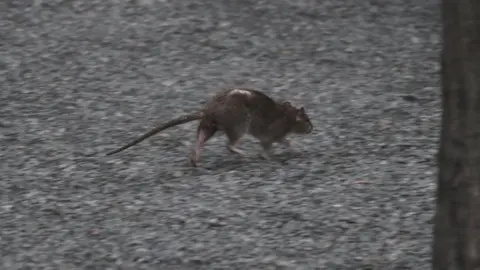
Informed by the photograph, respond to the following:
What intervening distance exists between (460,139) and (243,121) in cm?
382

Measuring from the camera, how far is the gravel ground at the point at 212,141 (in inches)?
271

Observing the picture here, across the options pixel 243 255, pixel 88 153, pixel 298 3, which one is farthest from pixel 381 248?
pixel 298 3

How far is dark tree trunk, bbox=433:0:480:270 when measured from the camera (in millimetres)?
4758

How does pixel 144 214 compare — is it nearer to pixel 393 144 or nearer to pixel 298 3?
pixel 393 144

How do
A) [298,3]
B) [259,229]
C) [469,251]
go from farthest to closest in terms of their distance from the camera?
[298,3] < [259,229] < [469,251]

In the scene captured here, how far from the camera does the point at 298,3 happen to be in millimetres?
13922

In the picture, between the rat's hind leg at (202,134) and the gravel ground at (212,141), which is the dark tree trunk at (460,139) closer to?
the gravel ground at (212,141)

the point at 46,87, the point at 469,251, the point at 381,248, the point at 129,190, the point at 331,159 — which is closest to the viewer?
the point at 469,251

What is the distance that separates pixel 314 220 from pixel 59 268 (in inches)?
68.1

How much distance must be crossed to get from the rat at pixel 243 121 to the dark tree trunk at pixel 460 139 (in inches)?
140

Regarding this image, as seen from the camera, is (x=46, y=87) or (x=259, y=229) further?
(x=46, y=87)

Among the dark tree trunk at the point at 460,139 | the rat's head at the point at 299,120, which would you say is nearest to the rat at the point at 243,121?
the rat's head at the point at 299,120

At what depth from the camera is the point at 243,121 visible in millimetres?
8531

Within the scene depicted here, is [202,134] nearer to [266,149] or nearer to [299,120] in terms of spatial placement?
[266,149]
